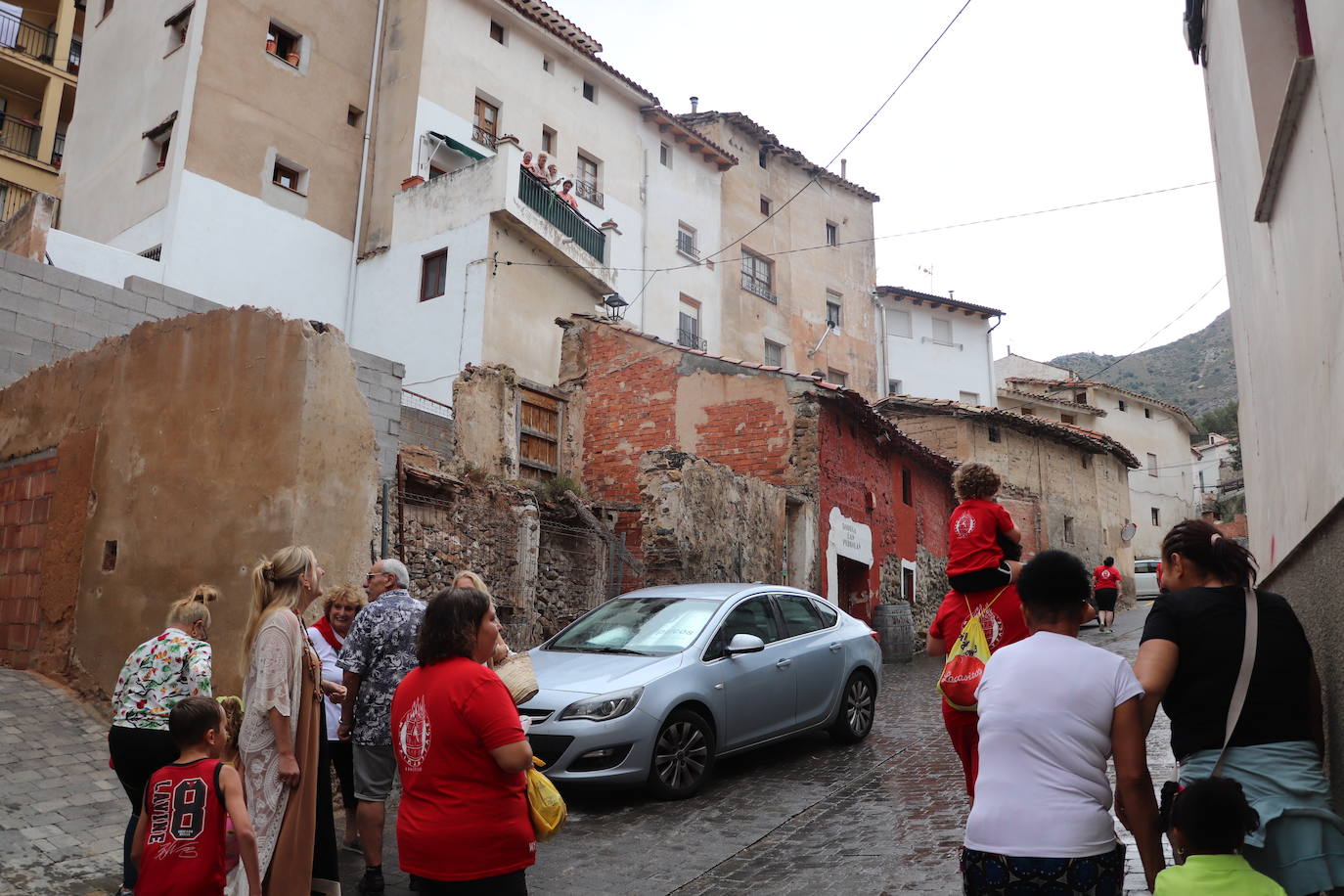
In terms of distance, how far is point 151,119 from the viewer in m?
24.8

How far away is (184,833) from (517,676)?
1.78m

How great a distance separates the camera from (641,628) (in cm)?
829

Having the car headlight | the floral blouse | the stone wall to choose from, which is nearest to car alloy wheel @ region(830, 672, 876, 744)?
the car headlight

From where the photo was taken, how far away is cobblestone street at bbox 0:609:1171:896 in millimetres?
5496

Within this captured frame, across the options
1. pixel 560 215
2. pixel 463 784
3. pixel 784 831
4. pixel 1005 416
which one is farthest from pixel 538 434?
pixel 1005 416

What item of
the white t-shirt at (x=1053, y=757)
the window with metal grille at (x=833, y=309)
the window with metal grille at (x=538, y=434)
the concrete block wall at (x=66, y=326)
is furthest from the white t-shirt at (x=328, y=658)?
the window with metal grille at (x=833, y=309)

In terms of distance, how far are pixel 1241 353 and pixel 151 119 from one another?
25.7 meters

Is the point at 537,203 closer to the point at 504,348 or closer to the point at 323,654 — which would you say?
the point at 504,348

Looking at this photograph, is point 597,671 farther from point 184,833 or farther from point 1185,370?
point 1185,370

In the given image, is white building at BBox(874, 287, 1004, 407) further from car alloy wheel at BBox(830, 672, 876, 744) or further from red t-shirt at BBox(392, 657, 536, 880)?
red t-shirt at BBox(392, 657, 536, 880)

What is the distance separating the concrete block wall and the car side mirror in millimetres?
3630

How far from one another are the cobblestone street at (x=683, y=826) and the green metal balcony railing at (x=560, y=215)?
17.7m

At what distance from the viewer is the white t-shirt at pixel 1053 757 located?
Answer: 9.23 ft

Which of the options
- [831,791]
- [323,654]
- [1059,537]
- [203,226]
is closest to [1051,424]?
[1059,537]
